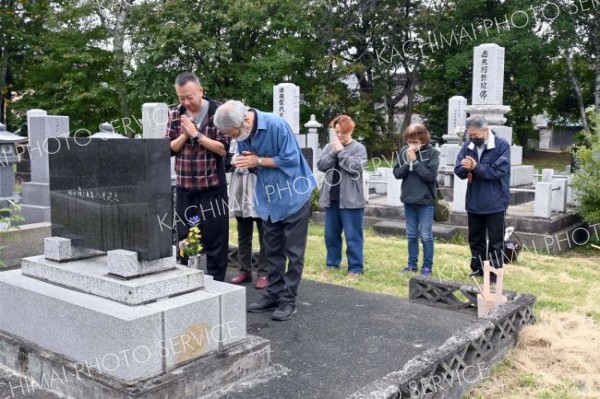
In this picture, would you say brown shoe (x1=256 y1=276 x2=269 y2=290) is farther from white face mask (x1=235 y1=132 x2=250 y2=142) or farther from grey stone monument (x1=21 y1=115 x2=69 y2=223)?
grey stone monument (x1=21 y1=115 x2=69 y2=223)

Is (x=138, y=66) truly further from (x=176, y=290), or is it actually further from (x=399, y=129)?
(x=176, y=290)

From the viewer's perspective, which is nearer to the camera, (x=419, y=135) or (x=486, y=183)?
(x=486, y=183)

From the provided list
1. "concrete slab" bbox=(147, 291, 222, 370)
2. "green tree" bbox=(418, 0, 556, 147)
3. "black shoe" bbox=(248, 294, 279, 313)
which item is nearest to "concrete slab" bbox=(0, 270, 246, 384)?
"concrete slab" bbox=(147, 291, 222, 370)

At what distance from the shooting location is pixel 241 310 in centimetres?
351

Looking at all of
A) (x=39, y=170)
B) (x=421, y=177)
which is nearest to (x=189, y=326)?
(x=421, y=177)

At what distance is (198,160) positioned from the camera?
4617 millimetres

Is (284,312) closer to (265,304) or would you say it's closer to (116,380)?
(265,304)

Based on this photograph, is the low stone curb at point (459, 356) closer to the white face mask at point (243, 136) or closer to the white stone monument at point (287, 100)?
the white face mask at point (243, 136)

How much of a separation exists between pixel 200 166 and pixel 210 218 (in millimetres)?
458

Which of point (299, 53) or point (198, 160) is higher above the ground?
point (299, 53)

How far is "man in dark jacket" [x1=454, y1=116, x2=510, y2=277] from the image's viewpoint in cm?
593

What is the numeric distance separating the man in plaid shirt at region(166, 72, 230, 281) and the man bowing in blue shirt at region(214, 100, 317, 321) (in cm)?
33

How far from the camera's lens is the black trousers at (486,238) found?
6.04 metres

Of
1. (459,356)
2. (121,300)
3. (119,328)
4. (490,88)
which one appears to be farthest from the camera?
(490,88)
